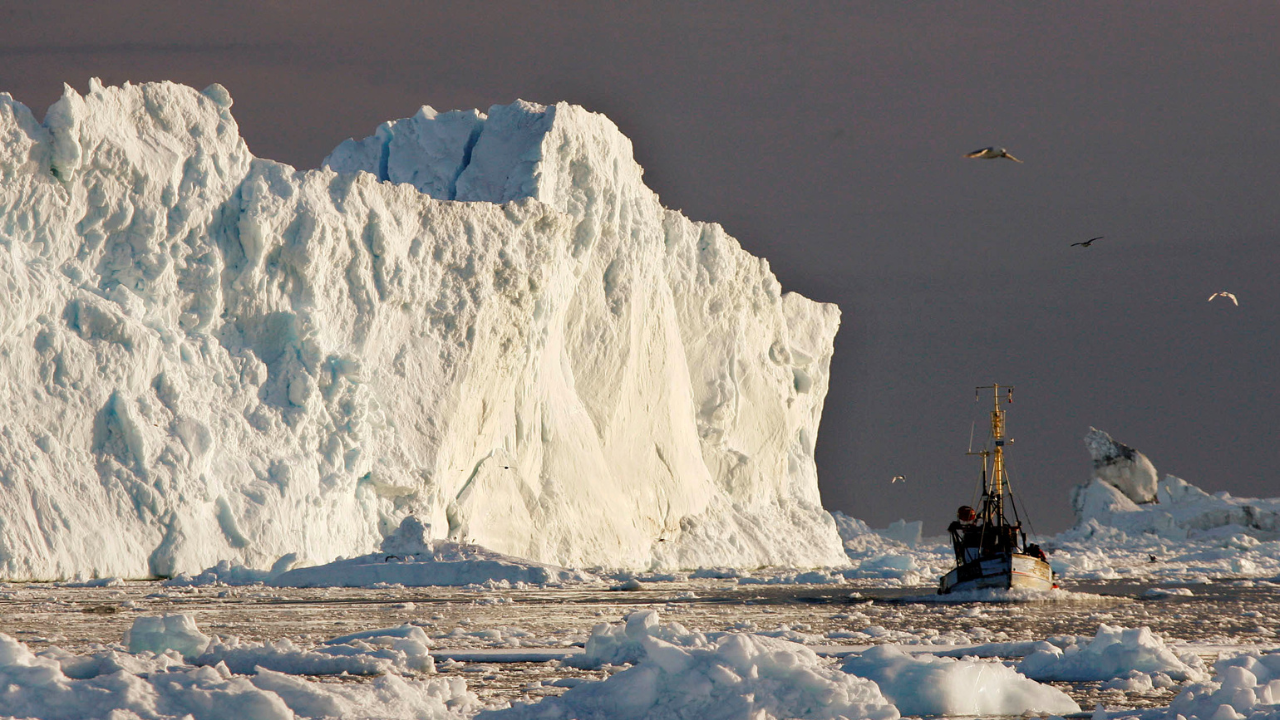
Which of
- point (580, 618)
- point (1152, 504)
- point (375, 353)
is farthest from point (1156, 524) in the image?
point (580, 618)

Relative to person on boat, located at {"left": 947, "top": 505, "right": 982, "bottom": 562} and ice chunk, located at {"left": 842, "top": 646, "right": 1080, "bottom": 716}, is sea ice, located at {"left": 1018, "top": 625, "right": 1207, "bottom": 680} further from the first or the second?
person on boat, located at {"left": 947, "top": 505, "right": 982, "bottom": 562}

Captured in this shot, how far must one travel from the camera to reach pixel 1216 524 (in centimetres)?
6588

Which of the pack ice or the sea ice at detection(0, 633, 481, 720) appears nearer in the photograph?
the sea ice at detection(0, 633, 481, 720)

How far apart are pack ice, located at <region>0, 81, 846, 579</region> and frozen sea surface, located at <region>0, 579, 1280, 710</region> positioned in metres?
3.64

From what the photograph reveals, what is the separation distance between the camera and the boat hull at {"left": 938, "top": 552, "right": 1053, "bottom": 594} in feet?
88.4

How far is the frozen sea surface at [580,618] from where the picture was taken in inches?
530

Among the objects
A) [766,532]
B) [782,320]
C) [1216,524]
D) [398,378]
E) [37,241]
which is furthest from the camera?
[1216,524]

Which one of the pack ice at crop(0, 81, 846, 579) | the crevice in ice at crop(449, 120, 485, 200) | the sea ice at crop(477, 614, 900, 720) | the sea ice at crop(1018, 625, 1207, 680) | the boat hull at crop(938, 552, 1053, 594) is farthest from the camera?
the crevice in ice at crop(449, 120, 485, 200)

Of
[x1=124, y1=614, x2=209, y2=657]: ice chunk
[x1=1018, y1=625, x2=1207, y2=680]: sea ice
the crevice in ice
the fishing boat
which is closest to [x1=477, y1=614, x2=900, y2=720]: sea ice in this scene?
[x1=1018, y1=625, x2=1207, y2=680]: sea ice

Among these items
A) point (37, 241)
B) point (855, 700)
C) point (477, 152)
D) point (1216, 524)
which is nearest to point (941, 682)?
point (855, 700)

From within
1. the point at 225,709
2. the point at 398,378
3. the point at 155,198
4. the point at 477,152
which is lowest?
the point at 225,709

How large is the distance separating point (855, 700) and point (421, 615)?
37.6 feet

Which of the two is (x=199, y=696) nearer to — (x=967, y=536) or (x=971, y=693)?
(x=971, y=693)

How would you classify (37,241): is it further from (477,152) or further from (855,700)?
(855,700)
